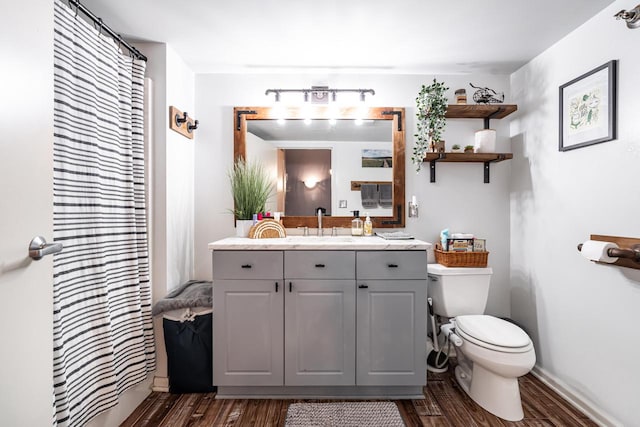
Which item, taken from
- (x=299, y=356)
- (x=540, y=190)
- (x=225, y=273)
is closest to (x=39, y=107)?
(x=225, y=273)

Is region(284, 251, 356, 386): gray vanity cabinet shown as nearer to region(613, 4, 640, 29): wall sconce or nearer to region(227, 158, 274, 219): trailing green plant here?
region(227, 158, 274, 219): trailing green plant

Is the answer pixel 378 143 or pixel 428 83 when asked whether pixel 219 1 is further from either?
pixel 428 83

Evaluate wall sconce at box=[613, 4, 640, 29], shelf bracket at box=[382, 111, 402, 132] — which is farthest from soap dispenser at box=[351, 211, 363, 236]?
wall sconce at box=[613, 4, 640, 29]

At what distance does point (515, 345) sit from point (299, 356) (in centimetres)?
124

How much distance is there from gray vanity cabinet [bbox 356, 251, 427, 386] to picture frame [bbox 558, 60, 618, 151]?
1.31m

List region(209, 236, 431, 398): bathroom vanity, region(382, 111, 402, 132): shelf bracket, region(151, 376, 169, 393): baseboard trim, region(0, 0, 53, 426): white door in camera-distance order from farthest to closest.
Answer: region(382, 111, 402, 132): shelf bracket, region(151, 376, 169, 393): baseboard trim, region(209, 236, 431, 398): bathroom vanity, region(0, 0, 53, 426): white door

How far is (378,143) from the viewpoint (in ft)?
8.66

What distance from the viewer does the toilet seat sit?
1.82m

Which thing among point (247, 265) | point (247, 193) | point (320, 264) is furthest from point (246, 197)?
point (320, 264)

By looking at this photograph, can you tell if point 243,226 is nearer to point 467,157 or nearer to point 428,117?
point 428,117

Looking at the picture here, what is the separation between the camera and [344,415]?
191cm

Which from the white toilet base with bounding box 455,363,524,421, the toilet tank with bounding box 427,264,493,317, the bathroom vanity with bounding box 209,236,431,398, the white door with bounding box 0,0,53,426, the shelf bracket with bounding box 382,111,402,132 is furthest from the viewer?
the shelf bracket with bounding box 382,111,402,132

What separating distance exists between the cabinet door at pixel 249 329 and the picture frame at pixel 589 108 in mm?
2026

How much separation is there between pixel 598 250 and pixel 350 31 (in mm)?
1854
